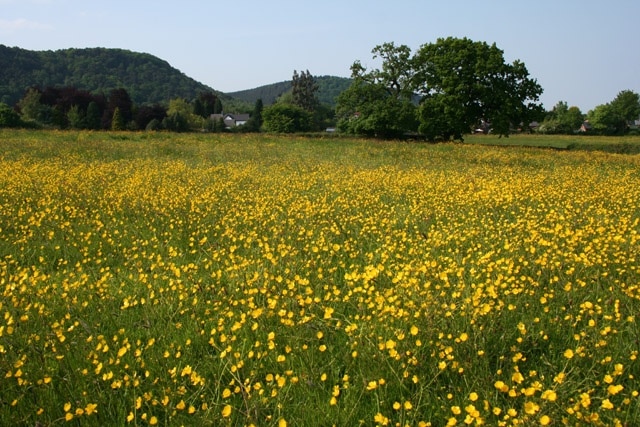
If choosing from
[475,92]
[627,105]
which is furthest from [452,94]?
[627,105]

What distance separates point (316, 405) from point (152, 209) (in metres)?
6.21

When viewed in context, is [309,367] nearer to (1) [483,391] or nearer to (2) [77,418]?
(1) [483,391]

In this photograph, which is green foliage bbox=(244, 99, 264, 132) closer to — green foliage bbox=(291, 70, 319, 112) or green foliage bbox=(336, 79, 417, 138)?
green foliage bbox=(291, 70, 319, 112)

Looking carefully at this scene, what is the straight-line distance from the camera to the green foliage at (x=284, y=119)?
6519cm

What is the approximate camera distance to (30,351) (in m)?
3.34

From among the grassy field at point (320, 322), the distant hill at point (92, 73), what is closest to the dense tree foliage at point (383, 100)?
the grassy field at point (320, 322)

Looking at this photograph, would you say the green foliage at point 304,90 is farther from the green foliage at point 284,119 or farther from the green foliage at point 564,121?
the green foliage at point 564,121

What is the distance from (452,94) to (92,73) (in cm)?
16318

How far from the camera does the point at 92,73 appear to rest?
→ 16300cm

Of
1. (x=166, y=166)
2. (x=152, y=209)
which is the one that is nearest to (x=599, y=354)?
(x=152, y=209)

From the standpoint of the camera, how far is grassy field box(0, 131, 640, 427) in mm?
2658

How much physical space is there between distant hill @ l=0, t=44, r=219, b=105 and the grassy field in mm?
140466

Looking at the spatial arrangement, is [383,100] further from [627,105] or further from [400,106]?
[627,105]

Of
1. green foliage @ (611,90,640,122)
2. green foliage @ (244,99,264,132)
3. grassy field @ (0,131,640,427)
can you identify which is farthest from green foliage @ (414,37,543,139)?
green foliage @ (611,90,640,122)
